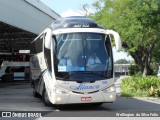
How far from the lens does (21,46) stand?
60219mm

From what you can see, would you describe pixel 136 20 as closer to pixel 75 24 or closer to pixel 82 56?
pixel 75 24

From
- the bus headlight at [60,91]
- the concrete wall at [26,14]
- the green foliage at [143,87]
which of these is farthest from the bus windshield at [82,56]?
the concrete wall at [26,14]

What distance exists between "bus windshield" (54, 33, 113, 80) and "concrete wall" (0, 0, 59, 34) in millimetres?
16119

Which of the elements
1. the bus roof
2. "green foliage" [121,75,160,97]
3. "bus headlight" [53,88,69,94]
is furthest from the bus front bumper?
"green foliage" [121,75,160,97]

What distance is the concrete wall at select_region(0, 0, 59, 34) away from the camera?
109 feet

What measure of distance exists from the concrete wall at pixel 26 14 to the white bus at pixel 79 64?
15.9m

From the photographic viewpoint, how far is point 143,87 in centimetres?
2288

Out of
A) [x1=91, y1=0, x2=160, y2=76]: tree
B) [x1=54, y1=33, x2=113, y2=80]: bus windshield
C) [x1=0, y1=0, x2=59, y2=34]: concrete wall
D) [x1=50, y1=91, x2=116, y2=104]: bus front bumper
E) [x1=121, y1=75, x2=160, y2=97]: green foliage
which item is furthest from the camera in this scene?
[x1=0, y1=0, x2=59, y2=34]: concrete wall

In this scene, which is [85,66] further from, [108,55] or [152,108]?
[152,108]

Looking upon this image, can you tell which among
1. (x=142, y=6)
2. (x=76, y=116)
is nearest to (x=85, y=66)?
(x=76, y=116)

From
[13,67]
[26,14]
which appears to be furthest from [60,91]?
[13,67]

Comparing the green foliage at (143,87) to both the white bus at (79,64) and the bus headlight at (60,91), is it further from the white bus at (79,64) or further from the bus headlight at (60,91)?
the bus headlight at (60,91)

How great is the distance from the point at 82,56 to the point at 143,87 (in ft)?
24.8

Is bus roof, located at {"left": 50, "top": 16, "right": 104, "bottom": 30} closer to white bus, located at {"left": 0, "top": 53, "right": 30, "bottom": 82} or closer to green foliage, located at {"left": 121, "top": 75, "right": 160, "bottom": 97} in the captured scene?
green foliage, located at {"left": 121, "top": 75, "right": 160, "bottom": 97}
